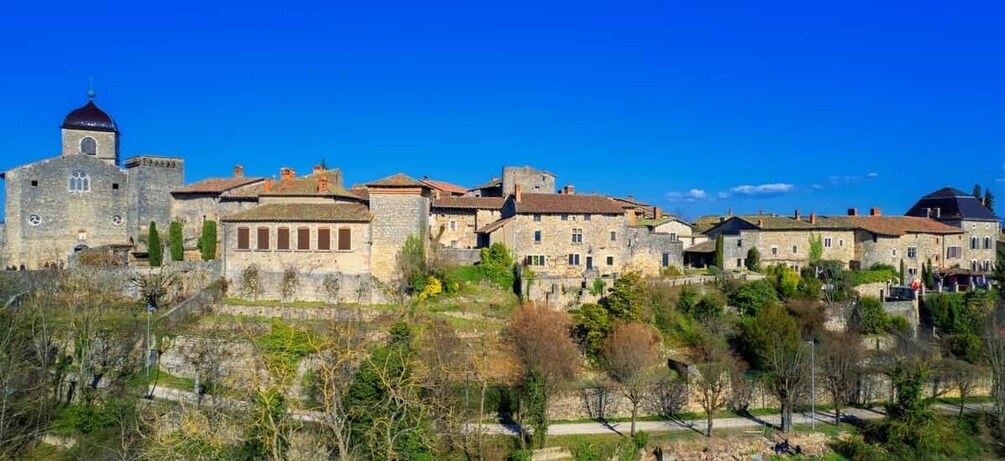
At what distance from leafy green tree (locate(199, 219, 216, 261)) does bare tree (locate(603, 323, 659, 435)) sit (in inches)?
908

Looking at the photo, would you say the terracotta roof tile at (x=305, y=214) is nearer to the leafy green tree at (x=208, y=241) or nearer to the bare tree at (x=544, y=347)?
the leafy green tree at (x=208, y=241)

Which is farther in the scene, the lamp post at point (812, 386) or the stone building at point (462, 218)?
the stone building at point (462, 218)

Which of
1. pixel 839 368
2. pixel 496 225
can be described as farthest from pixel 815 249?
pixel 496 225

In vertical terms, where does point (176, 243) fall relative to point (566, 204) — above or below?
below

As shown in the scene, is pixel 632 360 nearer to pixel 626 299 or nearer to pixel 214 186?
pixel 626 299

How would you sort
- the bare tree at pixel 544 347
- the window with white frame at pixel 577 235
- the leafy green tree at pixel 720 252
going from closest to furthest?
the bare tree at pixel 544 347 → the window with white frame at pixel 577 235 → the leafy green tree at pixel 720 252

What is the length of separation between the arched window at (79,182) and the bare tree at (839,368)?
45714mm

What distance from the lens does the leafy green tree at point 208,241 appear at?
41562 millimetres

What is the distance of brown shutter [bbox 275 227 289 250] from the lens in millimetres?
38812

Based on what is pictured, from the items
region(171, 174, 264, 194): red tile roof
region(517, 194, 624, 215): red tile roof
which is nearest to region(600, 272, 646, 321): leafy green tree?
region(517, 194, 624, 215): red tile roof

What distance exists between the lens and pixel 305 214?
129 feet

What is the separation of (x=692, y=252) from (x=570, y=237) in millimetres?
11405

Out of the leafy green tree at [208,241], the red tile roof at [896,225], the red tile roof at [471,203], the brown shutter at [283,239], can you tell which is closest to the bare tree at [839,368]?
the red tile roof at [896,225]

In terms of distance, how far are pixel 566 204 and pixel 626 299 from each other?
955 centimetres
